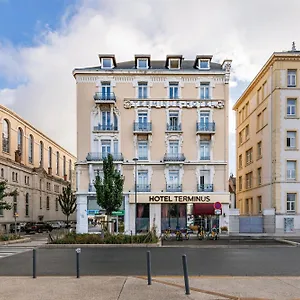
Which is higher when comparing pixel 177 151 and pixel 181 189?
pixel 177 151

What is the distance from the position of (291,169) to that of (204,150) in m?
9.16

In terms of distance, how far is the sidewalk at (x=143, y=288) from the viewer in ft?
29.2

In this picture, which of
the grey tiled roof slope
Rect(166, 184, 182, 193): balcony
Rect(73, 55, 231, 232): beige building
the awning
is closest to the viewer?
the awning

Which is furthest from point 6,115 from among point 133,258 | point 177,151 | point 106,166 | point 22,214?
point 133,258

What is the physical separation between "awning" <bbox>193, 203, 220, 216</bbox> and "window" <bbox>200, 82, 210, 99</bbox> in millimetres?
10748

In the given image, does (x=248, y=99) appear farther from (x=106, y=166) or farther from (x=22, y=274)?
(x=22, y=274)

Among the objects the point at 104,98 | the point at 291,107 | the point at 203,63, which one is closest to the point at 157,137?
the point at 104,98

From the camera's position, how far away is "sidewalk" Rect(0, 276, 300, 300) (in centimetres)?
889

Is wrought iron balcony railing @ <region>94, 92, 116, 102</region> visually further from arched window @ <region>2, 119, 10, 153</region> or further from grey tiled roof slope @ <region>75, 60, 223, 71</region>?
arched window @ <region>2, 119, 10, 153</region>

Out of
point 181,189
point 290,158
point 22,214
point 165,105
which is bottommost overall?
point 22,214

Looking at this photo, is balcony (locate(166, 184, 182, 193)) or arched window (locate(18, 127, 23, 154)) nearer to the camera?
balcony (locate(166, 184, 182, 193))

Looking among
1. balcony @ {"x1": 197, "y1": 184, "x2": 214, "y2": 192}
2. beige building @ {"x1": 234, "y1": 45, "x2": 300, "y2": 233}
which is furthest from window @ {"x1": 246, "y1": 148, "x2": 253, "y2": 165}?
balcony @ {"x1": 197, "y1": 184, "x2": 214, "y2": 192}

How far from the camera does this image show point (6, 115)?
55.1m

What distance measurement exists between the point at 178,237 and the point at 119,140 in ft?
44.4
